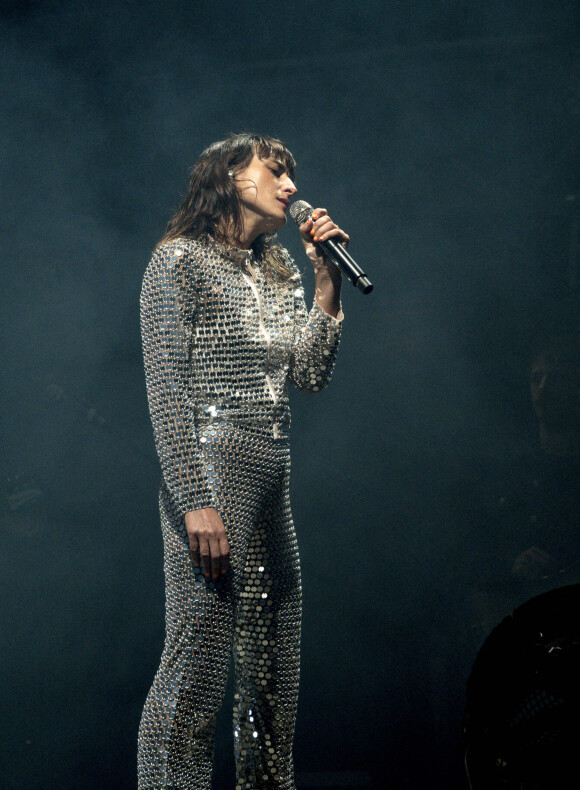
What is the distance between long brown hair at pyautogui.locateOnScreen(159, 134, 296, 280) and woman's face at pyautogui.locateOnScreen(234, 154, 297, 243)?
0.01 metres

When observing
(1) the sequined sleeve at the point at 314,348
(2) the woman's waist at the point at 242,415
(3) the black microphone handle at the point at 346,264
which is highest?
(3) the black microphone handle at the point at 346,264

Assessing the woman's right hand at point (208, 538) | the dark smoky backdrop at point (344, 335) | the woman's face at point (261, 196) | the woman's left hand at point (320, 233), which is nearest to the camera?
the woman's right hand at point (208, 538)

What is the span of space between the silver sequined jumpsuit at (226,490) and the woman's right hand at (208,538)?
0.02 metres

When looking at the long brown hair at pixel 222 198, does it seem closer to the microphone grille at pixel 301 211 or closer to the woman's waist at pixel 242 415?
the microphone grille at pixel 301 211

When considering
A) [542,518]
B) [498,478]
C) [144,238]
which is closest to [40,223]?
[144,238]

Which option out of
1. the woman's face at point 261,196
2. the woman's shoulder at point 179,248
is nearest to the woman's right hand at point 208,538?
the woman's shoulder at point 179,248

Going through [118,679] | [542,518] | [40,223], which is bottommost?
[118,679]

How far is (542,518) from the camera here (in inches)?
84.5

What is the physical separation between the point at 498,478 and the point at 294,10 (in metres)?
1.43

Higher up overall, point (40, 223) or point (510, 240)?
point (40, 223)

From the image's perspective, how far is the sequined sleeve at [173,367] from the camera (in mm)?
1281

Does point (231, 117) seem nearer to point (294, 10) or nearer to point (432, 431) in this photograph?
point (294, 10)

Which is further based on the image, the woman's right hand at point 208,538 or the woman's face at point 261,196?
the woman's face at point 261,196

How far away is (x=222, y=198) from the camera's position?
149 centimetres
